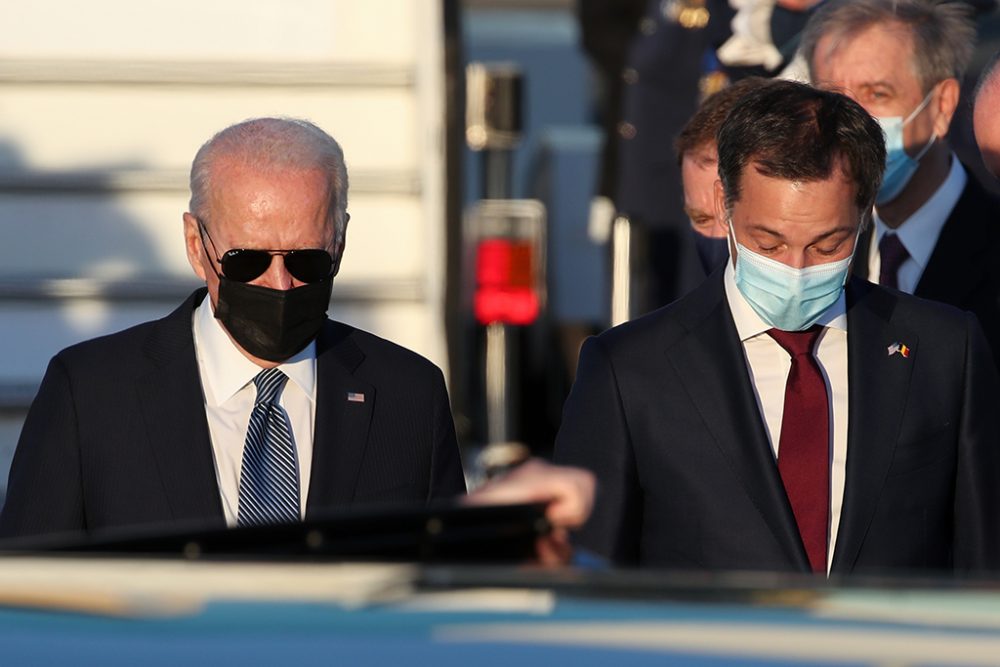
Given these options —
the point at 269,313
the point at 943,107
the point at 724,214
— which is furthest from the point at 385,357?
the point at 943,107

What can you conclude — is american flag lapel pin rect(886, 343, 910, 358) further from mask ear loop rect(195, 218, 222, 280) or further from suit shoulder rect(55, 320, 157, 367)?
suit shoulder rect(55, 320, 157, 367)

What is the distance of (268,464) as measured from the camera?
349 centimetres

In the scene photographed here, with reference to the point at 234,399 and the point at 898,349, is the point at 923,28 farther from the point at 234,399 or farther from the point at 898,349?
the point at 234,399

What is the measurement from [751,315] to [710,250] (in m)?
0.96

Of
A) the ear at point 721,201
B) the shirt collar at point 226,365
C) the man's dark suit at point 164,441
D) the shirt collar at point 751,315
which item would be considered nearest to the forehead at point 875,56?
the ear at point 721,201

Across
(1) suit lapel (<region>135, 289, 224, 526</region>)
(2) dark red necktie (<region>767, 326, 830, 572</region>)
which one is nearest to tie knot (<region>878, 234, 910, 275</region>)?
(2) dark red necktie (<region>767, 326, 830, 572</region>)

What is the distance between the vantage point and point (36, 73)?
6383 mm

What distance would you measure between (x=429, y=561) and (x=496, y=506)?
10cm

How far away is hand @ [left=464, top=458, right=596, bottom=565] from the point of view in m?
2.23

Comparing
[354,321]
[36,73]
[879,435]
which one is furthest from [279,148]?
[36,73]

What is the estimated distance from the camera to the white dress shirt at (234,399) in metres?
3.52

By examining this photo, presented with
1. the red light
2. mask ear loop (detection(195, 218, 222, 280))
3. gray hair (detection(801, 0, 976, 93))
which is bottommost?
the red light

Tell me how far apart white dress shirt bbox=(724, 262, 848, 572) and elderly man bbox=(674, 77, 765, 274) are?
2.75 ft

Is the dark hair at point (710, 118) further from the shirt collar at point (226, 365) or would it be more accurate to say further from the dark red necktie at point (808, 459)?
the shirt collar at point (226, 365)
